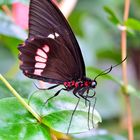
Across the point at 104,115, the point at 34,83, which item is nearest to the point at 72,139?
the point at 34,83

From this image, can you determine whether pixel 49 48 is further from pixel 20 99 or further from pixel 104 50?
pixel 104 50

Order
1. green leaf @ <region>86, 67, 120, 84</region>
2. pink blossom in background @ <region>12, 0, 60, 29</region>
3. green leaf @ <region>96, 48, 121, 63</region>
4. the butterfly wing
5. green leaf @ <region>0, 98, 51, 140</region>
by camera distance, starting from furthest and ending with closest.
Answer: green leaf @ <region>96, 48, 121, 63</region>, pink blossom in background @ <region>12, 0, 60, 29</region>, green leaf @ <region>86, 67, 120, 84</region>, the butterfly wing, green leaf @ <region>0, 98, 51, 140</region>

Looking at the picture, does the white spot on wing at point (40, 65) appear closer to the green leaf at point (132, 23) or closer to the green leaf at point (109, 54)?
the green leaf at point (132, 23)

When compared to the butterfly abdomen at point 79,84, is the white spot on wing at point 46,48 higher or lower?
higher

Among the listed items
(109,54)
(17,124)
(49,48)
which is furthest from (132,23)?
(109,54)

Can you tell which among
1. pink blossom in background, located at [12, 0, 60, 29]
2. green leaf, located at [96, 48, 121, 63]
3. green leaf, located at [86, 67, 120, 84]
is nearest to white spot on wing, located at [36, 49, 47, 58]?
green leaf, located at [86, 67, 120, 84]

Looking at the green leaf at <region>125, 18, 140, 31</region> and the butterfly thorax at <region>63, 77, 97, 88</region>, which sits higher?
the green leaf at <region>125, 18, 140, 31</region>

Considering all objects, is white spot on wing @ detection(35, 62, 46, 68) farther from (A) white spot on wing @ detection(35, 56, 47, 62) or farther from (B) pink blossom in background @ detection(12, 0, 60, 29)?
(B) pink blossom in background @ detection(12, 0, 60, 29)

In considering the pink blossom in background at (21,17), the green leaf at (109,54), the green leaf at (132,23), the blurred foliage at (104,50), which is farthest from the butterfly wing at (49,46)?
the green leaf at (109,54)
